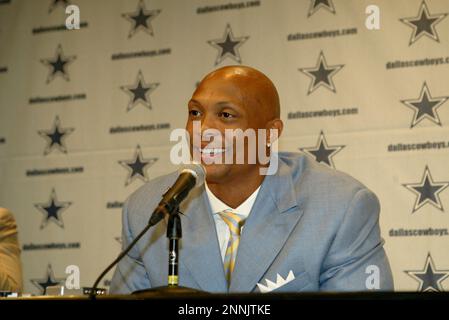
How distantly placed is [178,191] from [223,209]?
2.80ft

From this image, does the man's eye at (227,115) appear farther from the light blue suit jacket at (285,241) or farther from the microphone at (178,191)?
the microphone at (178,191)

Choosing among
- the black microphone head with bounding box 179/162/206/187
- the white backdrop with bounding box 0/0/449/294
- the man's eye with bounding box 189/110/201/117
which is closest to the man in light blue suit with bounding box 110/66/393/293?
the man's eye with bounding box 189/110/201/117

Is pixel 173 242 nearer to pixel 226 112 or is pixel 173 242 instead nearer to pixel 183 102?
pixel 226 112

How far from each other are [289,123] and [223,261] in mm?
1642

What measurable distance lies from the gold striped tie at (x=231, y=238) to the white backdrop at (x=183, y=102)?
4.52ft

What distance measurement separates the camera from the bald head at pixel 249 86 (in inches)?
115

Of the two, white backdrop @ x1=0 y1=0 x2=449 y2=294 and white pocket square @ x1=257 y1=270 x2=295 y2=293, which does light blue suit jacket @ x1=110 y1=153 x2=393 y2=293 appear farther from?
white backdrop @ x1=0 y1=0 x2=449 y2=294

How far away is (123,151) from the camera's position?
15.4 ft

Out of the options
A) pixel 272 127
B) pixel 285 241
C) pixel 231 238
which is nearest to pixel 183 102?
pixel 272 127

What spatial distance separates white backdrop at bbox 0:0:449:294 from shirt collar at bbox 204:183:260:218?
1292 mm

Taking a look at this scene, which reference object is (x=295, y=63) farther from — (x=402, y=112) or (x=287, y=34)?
(x=402, y=112)

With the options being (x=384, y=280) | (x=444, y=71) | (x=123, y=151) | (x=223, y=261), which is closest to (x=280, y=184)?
(x=223, y=261)

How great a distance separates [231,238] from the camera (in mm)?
2889

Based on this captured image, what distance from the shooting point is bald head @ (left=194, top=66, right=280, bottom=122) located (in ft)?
9.58
